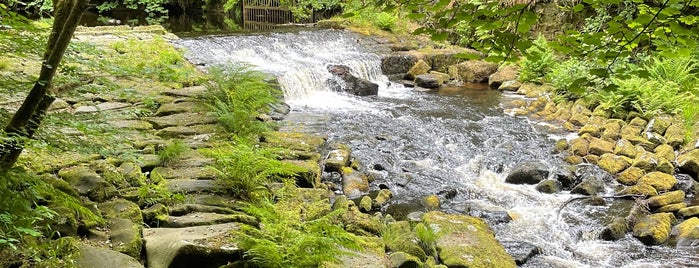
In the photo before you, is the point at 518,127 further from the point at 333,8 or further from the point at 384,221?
the point at 333,8

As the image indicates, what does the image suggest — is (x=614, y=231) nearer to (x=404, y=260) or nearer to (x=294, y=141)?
(x=404, y=260)

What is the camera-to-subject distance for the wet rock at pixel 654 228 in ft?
17.6

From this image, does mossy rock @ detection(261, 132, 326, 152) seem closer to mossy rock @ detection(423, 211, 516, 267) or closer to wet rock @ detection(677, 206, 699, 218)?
mossy rock @ detection(423, 211, 516, 267)

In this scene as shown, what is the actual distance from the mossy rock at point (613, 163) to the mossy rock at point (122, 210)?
631 centimetres

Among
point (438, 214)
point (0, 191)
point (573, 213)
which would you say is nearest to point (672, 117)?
point (573, 213)

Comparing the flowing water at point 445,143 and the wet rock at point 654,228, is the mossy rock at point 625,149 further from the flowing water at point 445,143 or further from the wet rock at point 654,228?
the wet rock at point 654,228

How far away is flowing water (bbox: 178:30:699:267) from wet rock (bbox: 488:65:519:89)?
0.70 m

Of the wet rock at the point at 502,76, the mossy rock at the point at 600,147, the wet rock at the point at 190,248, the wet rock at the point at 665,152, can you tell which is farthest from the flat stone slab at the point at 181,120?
the wet rock at the point at 502,76

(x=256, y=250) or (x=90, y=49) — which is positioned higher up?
(x=90, y=49)

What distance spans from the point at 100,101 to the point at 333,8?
48.5 feet

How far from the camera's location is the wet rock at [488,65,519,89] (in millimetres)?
12656

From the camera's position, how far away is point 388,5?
2.53 m

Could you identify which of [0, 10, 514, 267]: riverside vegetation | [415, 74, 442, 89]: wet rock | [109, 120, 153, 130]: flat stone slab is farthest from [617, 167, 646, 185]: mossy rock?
[415, 74, 442, 89]: wet rock

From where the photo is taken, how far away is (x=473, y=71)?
1339 cm
